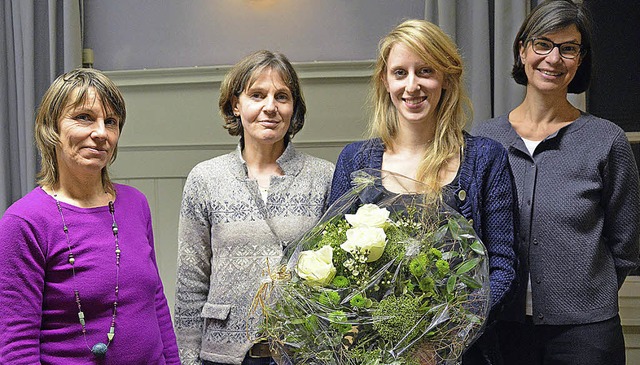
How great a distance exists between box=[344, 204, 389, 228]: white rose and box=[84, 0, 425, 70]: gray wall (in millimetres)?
1772

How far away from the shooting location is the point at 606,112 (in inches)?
116

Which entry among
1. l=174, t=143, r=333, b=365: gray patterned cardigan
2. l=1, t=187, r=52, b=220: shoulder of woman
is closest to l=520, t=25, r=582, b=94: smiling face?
l=174, t=143, r=333, b=365: gray patterned cardigan

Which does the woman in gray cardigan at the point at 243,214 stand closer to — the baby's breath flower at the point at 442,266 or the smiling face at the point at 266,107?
the smiling face at the point at 266,107

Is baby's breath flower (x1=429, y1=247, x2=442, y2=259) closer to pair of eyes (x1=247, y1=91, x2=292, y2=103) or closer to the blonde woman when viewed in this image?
the blonde woman

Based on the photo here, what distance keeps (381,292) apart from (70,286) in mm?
674

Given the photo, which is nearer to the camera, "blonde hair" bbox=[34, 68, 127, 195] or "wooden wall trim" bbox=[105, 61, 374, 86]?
A: "blonde hair" bbox=[34, 68, 127, 195]

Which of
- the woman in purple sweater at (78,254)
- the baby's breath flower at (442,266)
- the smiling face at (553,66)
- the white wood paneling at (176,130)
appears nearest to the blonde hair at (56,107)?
the woman in purple sweater at (78,254)

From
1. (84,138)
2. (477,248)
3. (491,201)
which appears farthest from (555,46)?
(84,138)

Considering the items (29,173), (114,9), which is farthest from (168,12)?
(29,173)

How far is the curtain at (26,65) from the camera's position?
3.16 meters

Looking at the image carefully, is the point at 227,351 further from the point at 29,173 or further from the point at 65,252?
the point at 29,173

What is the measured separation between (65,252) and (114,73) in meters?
1.72

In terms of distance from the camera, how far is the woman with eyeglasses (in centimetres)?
192

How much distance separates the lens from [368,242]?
4.13ft
